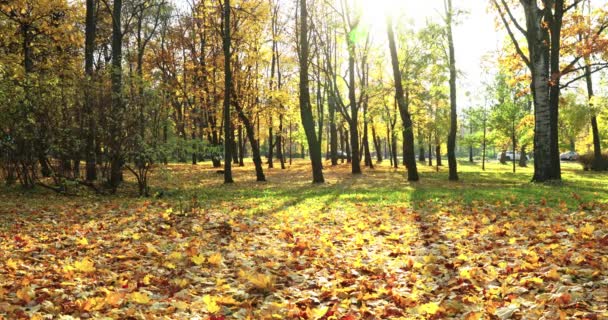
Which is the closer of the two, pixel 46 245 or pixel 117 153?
pixel 46 245

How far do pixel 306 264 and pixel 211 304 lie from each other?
185 centimetres

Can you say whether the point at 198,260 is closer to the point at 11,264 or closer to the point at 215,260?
the point at 215,260

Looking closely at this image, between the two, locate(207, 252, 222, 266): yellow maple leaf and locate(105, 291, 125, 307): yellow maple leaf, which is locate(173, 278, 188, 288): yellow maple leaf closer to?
locate(105, 291, 125, 307): yellow maple leaf

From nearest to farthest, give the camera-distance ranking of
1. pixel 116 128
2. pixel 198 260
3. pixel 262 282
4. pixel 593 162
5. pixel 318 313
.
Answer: pixel 318 313
pixel 262 282
pixel 198 260
pixel 116 128
pixel 593 162

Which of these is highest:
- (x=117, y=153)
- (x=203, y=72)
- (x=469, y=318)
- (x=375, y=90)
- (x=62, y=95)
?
(x=203, y=72)

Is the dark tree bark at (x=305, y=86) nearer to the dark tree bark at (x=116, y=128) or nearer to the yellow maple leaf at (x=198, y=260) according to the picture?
the dark tree bark at (x=116, y=128)

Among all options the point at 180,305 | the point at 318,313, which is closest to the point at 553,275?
the point at 318,313

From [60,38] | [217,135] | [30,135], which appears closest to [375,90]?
[217,135]

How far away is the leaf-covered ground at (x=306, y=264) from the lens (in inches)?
146

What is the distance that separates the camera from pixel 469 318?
Answer: 3.40 m

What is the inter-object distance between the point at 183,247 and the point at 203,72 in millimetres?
22915

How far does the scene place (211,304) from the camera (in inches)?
144

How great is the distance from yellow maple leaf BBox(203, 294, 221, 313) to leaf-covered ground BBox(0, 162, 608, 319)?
0.01 metres

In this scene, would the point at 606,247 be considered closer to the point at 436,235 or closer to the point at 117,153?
the point at 436,235
